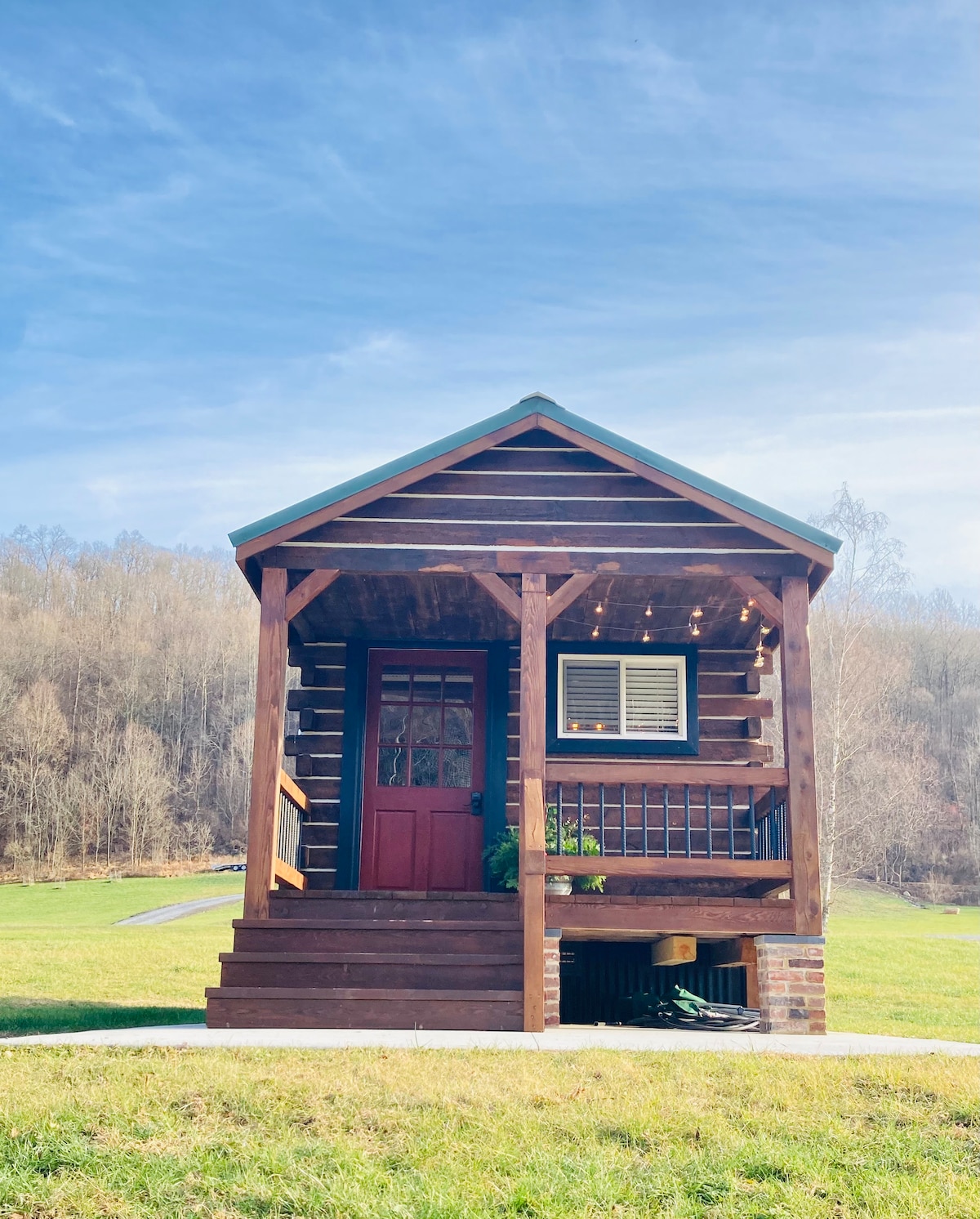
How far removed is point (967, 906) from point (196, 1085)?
4637 cm

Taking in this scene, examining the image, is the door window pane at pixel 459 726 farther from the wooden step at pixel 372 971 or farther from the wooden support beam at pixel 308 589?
the wooden step at pixel 372 971

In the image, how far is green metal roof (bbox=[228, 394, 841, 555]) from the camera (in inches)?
408

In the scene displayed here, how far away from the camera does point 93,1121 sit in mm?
5566

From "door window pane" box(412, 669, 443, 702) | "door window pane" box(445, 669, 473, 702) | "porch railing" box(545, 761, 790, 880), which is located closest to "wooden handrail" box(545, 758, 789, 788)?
"porch railing" box(545, 761, 790, 880)

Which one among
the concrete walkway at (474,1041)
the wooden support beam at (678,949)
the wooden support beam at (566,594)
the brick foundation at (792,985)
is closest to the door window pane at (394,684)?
the wooden support beam at (566,594)

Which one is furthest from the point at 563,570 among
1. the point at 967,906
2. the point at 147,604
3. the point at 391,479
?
the point at 147,604

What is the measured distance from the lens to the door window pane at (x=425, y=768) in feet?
41.1

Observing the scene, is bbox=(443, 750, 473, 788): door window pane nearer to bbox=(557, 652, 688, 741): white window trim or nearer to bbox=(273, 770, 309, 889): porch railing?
bbox=(557, 652, 688, 741): white window trim

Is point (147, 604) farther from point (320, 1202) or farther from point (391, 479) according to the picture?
point (320, 1202)

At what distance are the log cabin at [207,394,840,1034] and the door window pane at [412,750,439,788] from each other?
3cm

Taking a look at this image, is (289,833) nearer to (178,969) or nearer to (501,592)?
(501,592)

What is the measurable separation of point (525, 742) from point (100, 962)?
39.3ft

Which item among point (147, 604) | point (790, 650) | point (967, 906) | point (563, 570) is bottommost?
point (967, 906)

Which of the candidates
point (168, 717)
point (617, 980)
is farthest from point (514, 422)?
point (168, 717)
